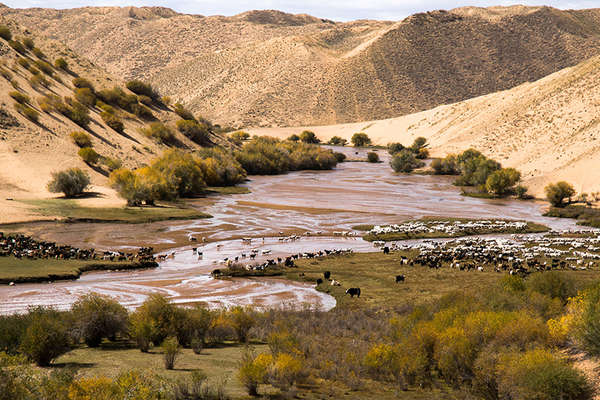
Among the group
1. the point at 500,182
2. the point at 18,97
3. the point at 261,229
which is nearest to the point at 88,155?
the point at 18,97

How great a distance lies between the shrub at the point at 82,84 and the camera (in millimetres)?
98188

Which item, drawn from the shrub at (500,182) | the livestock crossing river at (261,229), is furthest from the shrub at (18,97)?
the shrub at (500,182)

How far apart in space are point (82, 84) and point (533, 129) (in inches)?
3152

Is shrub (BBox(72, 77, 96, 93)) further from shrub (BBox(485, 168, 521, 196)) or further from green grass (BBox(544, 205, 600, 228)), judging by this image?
green grass (BBox(544, 205, 600, 228))

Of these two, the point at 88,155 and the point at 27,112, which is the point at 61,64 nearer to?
the point at 27,112

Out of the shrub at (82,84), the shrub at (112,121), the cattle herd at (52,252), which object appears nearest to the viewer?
the cattle herd at (52,252)

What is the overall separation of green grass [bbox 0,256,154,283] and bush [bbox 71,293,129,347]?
1453 cm

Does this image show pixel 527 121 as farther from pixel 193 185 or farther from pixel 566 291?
pixel 566 291

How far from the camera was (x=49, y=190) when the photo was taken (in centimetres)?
6131

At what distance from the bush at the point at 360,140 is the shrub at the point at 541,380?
146595 millimetres

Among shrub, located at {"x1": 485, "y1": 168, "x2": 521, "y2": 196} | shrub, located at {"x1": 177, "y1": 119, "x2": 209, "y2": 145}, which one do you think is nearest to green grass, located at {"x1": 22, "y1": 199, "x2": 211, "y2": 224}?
shrub, located at {"x1": 485, "y1": 168, "x2": 521, "y2": 196}

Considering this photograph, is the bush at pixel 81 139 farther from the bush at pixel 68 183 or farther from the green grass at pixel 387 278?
the green grass at pixel 387 278

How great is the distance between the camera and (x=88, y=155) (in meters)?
73.1

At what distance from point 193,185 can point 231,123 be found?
109 metres
